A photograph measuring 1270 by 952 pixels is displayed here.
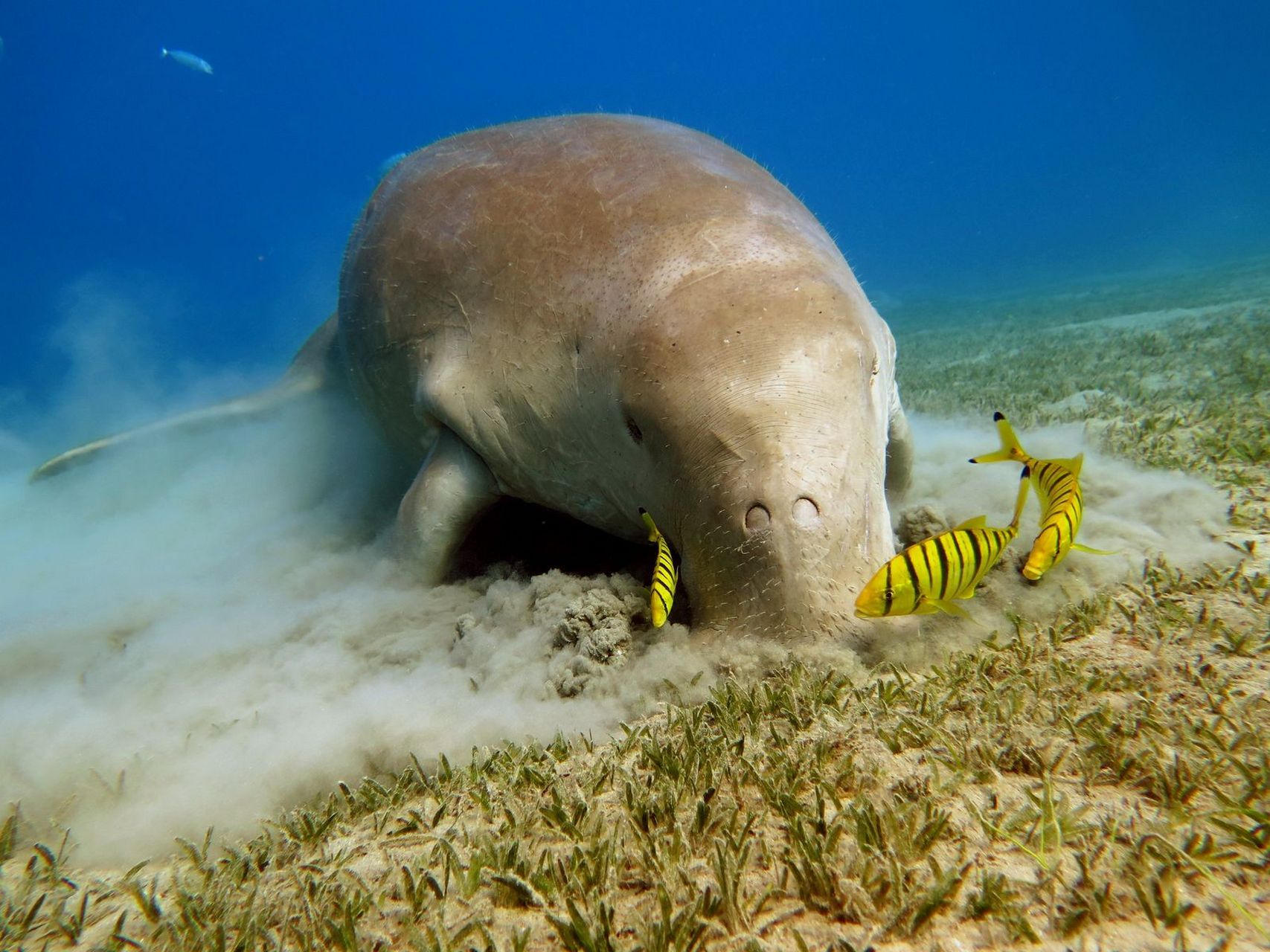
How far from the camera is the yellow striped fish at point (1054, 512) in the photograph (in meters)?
2.47

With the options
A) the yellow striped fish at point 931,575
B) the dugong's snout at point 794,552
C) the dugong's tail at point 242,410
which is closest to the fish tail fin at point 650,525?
the dugong's snout at point 794,552

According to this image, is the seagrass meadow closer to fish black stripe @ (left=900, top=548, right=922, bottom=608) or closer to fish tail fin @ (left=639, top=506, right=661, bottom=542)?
fish black stripe @ (left=900, top=548, right=922, bottom=608)

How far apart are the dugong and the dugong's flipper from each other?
12 millimetres

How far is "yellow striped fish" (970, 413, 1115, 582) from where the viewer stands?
247cm

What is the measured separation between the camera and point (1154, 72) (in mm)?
116750

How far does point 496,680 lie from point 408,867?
94 cm

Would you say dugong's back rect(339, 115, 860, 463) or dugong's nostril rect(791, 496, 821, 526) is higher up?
dugong's back rect(339, 115, 860, 463)

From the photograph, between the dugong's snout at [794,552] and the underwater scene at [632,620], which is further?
the dugong's snout at [794,552]

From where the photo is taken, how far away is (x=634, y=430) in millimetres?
2809

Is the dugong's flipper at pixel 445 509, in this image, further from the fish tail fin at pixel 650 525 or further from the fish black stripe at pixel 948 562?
the fish black stripe at pixel 948 562

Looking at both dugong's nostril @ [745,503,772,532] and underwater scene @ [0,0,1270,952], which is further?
dugong's nostril @ [745,503,772,532]

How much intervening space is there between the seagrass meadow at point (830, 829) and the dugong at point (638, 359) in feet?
1.52

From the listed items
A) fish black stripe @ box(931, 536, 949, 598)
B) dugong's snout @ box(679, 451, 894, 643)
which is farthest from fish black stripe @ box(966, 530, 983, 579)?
dugong's snout @ box(679, 451, 894, 643)

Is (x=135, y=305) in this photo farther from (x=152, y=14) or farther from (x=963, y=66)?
(x=963, y=66)
